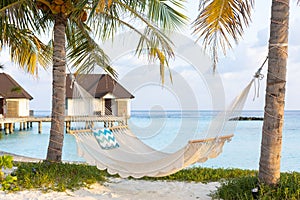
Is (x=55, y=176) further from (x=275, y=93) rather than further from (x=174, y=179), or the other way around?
(x=275, y=93)

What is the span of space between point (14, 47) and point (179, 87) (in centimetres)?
239

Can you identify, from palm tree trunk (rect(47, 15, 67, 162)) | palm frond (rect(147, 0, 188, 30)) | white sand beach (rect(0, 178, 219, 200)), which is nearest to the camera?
white sand beach (rect(0, 178, 219, 200))

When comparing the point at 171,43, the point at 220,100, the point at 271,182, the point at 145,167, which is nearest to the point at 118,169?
the point at 145,167

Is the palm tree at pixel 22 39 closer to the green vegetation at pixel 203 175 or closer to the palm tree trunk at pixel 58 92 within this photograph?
the palm tree trunk at pixel 58 92

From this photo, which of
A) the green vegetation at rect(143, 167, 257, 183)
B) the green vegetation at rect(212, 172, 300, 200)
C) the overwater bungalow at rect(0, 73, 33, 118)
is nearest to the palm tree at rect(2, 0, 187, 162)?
the green vegetation at rect(143, 167, 257, 183)

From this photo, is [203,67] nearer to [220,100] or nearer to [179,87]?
[220,100]

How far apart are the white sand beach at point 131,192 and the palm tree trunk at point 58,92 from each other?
0.80 m

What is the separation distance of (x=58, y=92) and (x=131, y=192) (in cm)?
151

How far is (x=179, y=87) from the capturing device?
5.49 meters

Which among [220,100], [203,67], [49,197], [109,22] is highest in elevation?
[109,22]

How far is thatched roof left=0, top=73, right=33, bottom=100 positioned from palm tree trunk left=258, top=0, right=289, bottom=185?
1601cm

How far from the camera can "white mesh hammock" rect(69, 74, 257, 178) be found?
322 centimetres

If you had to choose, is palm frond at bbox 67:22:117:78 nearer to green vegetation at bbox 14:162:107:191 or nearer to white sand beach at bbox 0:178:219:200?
green vegetation at bbox 14:162:107:191

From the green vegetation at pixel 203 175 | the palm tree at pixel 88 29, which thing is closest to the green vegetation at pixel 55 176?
the palm tree at pixel 88 29
